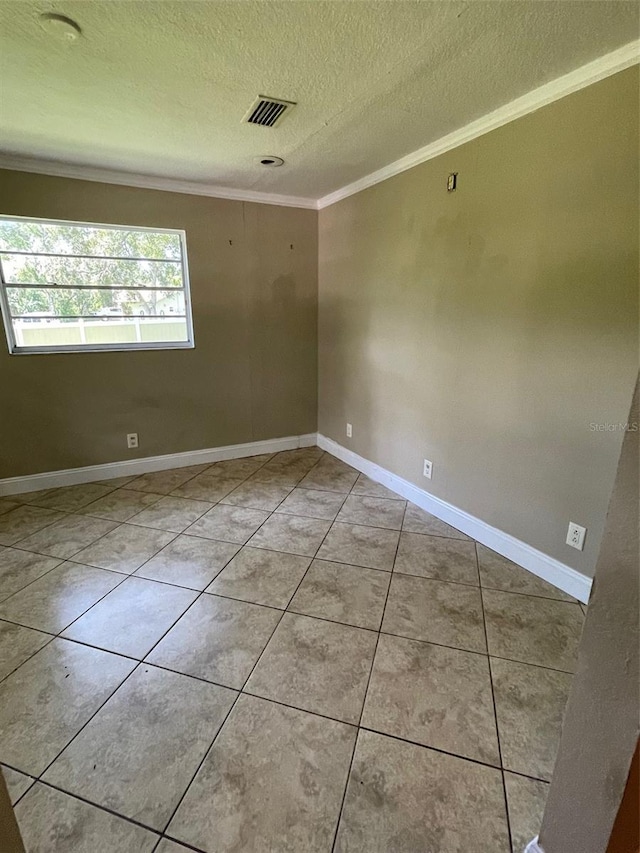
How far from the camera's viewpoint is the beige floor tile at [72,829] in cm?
104

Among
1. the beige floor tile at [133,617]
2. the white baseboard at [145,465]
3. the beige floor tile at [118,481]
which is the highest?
the white baseboard at [145,465]

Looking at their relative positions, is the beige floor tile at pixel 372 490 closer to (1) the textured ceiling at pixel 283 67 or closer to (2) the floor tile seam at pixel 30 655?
(2) the floor tile seam at pixel 30 655

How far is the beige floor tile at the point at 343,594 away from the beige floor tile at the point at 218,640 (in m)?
0.19

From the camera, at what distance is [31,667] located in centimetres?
158

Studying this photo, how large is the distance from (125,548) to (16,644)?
2.44ft

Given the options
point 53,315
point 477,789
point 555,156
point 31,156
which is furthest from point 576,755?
point 31,156

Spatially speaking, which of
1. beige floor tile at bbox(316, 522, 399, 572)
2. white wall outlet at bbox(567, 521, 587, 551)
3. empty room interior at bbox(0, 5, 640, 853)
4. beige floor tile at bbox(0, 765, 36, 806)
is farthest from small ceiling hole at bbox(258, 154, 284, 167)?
beige floor tile at bbox(0, 765, 36, 806)

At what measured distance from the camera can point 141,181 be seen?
3.04 m

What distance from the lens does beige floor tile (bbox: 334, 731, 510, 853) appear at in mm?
1060

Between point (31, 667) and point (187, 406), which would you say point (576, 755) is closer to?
point (31, 667)

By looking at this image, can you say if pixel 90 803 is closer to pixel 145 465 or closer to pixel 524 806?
pixel 524 806

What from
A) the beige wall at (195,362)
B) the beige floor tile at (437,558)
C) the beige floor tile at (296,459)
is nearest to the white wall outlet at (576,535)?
the beige floor tile at (437,558)

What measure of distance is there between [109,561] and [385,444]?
207 centimetres

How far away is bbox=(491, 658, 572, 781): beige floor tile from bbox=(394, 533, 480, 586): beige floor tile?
1.84 feet
